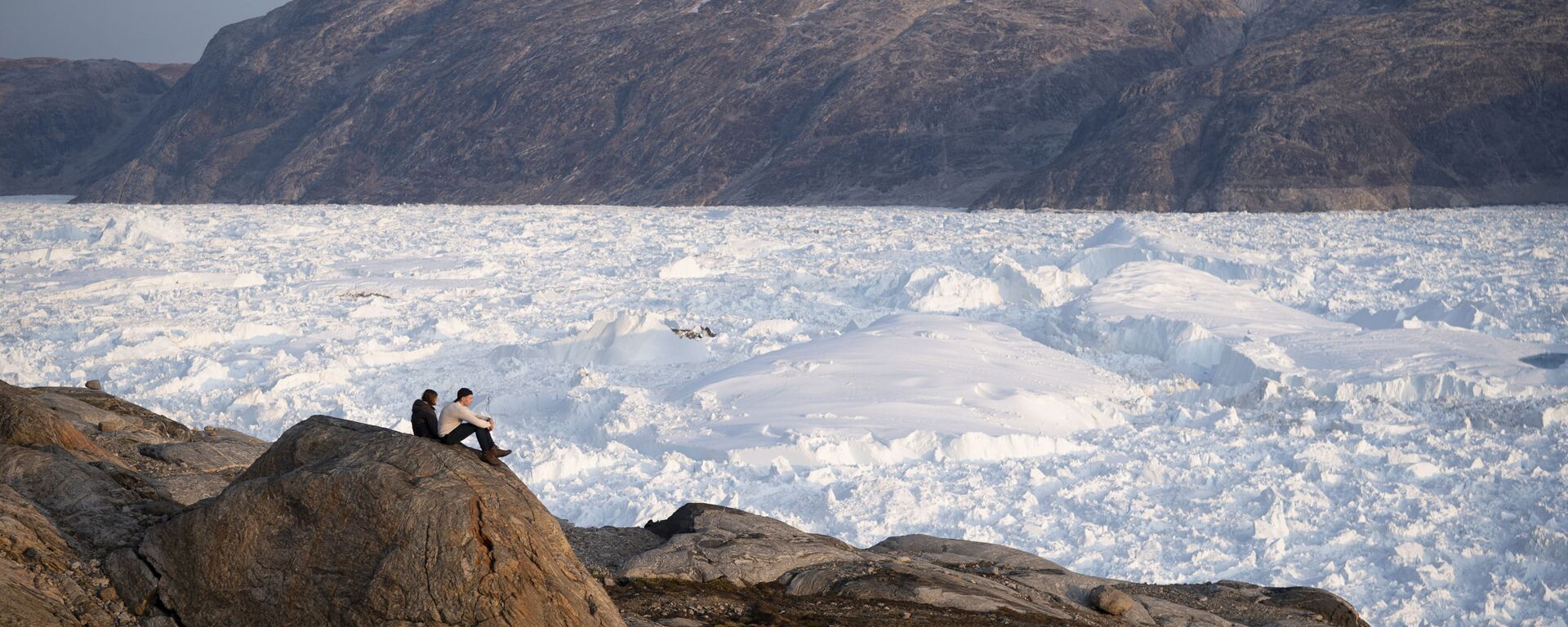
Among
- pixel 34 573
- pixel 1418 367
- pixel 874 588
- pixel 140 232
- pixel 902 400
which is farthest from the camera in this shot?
pixel 140 232

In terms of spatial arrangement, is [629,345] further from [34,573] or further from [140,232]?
[140,232]

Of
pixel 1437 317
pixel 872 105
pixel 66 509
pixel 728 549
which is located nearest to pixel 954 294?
pixel 1437 317

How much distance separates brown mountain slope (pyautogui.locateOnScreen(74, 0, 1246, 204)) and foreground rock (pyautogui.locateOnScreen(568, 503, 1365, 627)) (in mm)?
54120

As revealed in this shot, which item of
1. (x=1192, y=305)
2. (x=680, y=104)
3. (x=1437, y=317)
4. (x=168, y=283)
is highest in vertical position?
(x=680, y=104)

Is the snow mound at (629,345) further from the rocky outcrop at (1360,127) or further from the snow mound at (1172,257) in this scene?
the rocky outcrop at (1360,127)

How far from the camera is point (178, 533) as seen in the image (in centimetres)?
632

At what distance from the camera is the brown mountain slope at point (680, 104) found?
224 feet

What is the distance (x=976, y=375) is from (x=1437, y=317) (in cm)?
888

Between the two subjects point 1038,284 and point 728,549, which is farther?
point 1038,284

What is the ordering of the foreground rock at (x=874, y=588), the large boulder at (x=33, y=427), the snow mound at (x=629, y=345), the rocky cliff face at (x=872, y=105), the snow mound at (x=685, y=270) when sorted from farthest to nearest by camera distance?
1. the rocky cliff face at (x=872, y=105)
2. the snow mound at (x=685, y=270)
3. the snow mound at (x=629, y=345)
4. the large boulder at (x=33, y=427)
5. the foreground rock at (x=874, y=588)

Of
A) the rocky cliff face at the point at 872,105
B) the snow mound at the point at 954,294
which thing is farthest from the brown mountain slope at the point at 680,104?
the snow mound at the point at 954,294

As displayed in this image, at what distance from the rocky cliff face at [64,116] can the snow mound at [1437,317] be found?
88617mm

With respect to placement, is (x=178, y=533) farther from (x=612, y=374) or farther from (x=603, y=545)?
(x=612, y=374)

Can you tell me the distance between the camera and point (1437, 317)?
20828mm
